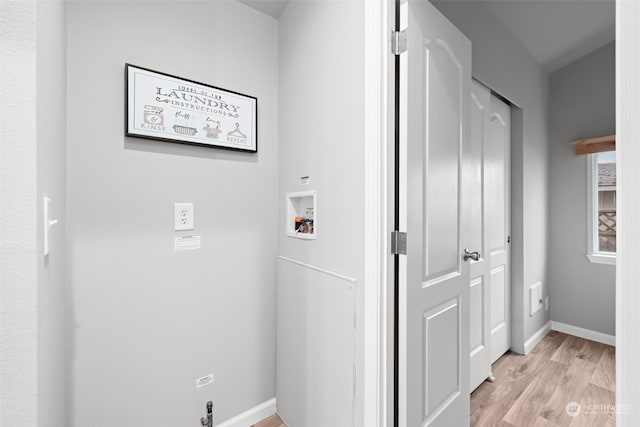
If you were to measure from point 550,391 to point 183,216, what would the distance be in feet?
8.37

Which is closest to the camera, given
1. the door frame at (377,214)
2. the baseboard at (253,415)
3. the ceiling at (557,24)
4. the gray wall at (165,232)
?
the door frame at (377,214)

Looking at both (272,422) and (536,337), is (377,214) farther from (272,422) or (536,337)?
(536,337)

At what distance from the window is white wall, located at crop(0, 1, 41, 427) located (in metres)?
3.67

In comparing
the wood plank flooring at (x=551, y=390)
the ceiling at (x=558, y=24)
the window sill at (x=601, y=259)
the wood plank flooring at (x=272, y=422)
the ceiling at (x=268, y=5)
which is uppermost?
the ceiling at (x=558, y=24)

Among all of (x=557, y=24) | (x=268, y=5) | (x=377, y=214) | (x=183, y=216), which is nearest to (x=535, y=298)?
(x=557, y=24)

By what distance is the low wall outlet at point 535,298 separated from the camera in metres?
2.56

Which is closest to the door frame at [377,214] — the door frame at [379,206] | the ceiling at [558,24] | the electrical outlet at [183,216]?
the door frame at [379,206]

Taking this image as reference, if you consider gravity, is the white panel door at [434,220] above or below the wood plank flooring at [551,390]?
above

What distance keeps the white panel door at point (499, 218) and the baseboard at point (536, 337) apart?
15 centimetres

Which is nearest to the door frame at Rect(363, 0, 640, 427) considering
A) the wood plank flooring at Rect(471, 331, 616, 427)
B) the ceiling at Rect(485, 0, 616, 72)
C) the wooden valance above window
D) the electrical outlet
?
the electrical outlet

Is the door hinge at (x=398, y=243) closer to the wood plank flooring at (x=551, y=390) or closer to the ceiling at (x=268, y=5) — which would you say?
the wood plank flooring at (x=551, y=390)

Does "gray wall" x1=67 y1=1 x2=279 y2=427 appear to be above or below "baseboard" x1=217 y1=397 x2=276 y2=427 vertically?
above

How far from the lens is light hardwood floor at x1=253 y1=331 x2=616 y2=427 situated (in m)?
1.75

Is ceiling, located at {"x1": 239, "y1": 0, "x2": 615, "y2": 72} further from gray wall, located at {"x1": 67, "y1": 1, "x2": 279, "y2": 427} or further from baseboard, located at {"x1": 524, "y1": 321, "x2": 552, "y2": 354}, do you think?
baseboard, located at {"x1": 524, "y1": 321, "x2": 552, "y2": 354}
